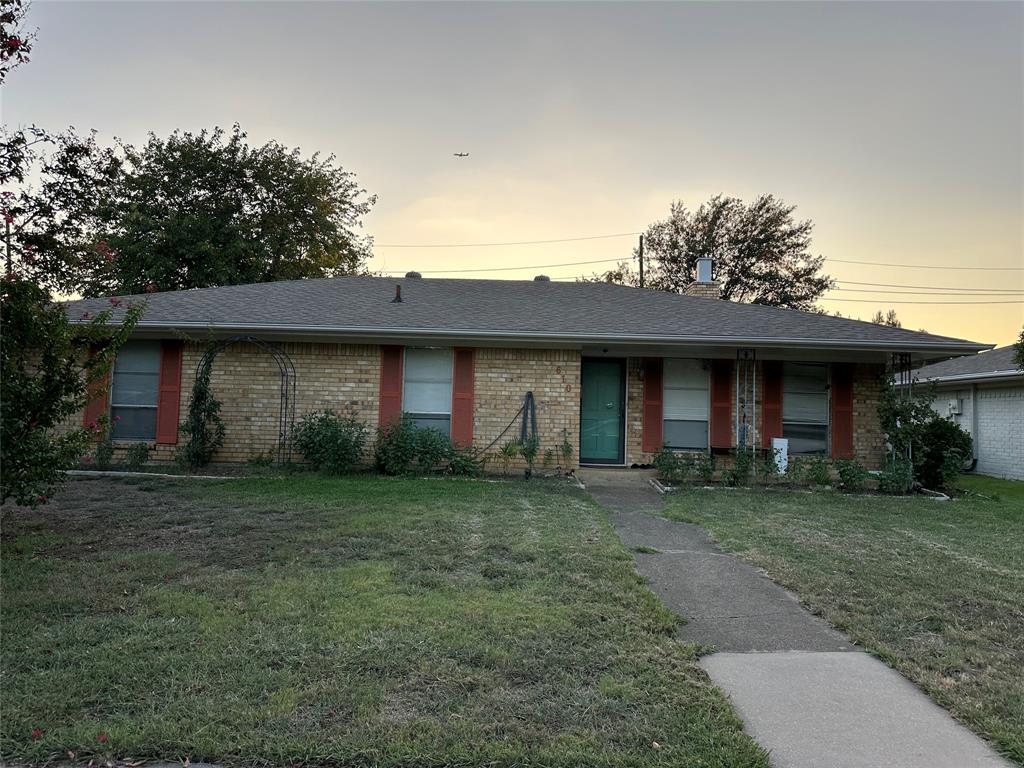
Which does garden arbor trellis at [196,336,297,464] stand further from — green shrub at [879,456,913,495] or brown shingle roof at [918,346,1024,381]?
brown shingle roof at [918,346,1024,381]

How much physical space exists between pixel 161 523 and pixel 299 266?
21.5 meters

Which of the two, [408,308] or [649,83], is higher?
[649,83]

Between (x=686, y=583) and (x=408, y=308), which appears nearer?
(x=686, y=583)

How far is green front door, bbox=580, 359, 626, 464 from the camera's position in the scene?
36.7 feet

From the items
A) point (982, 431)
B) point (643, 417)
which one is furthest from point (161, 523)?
point (982, 431)

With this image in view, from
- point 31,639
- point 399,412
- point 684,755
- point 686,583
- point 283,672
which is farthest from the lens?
point 399,412

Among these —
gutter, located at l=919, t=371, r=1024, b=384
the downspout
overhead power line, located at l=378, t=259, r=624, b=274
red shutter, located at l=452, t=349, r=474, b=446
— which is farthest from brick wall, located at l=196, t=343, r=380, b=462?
overhead power line, located at l=378, t=259, r=624, b=274

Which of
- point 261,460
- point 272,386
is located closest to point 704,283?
point 272,386

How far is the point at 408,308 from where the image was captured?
36.8 ft

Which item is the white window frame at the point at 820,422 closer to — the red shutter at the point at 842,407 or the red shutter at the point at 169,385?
the red shutter at the point at 842,407

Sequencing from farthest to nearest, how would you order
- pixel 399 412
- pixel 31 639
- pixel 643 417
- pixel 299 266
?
pixel 299 266
pixel 643 417
pixel 399 412
pixel 31 639

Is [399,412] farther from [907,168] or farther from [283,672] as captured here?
[907,168]

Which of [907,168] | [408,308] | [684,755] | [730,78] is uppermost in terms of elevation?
[730,78]

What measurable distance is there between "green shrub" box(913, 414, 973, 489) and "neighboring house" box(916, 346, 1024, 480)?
7.47ft
